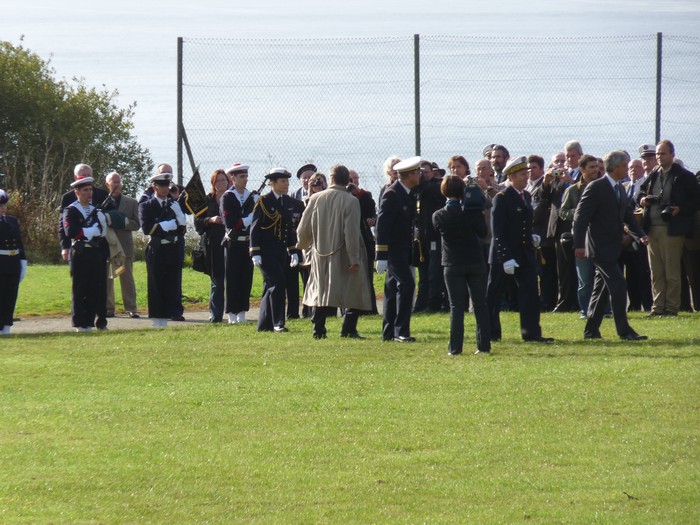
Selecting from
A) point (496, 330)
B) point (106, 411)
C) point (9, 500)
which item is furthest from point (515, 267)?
point (9, 500)

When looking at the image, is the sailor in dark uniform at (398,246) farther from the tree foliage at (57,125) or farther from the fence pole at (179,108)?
the tree foliage at (57,125)

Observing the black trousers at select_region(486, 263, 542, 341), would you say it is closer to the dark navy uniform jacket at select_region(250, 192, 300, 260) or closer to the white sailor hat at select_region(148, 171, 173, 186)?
the dark navy uniform jacket at select_region(250, 192, 300, 260)

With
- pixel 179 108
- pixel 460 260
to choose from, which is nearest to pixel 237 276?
pixel 460 260

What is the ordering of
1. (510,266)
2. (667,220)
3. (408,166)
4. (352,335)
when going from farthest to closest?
1. (667,220)
2. (352,335)
3. (408,166)
4. (510,266)

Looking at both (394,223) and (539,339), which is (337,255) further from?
(539,339)

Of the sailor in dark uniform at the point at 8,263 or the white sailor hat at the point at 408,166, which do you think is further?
the sailor in dark uniform at the point at 8,263

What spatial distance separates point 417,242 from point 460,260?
251 cm

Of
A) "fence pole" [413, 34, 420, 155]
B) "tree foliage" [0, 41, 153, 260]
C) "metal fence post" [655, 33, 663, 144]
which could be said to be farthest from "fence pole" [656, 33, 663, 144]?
"tree foliage" [0, 41, 153, 260]

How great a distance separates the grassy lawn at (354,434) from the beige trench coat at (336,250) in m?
0.74

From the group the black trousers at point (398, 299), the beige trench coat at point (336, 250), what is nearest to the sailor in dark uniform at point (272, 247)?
the beige trench coat at point (336, 250)

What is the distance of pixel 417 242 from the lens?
54.3 ft

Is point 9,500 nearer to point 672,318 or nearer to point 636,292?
point 672,318

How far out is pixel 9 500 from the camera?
26.6ft

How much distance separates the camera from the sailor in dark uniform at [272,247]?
1669cm
